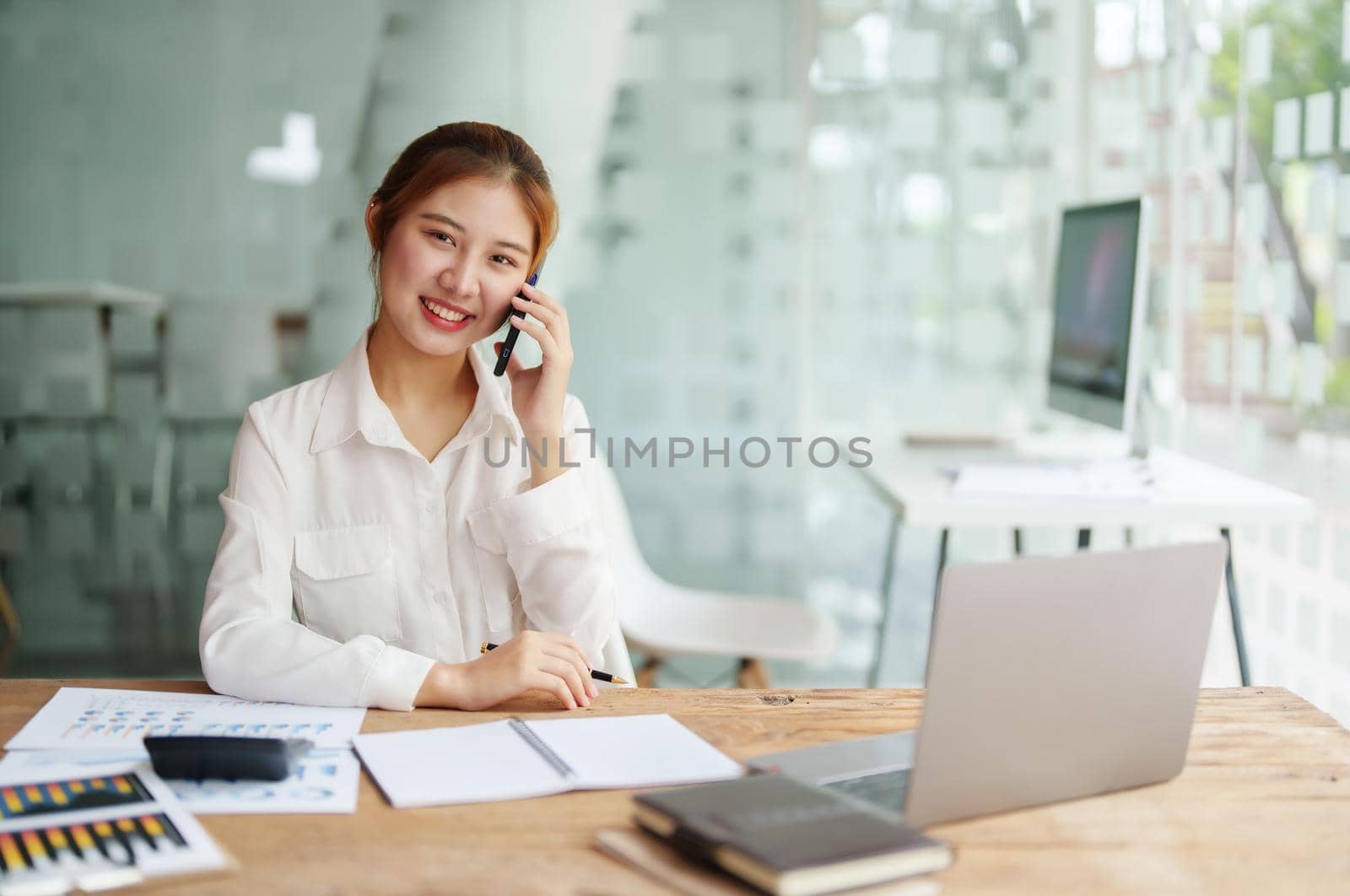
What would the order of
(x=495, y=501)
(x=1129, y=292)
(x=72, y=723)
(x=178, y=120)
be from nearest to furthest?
(x=72, y=723) < (x=495, y=501) < (x=1129, y=292) < (x=178, y=120)

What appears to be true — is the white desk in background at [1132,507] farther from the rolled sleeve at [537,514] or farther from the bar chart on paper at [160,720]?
the bar chart on paper at [160,720]

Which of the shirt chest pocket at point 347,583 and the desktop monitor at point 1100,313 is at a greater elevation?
the desktop monitor at point 1100,313

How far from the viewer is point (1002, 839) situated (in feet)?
3.29

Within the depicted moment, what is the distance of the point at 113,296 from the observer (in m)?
3.56

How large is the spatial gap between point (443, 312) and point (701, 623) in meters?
1.38

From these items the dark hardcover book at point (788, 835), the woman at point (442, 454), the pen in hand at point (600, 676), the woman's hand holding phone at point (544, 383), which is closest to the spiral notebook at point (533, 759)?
the dark hardcover book at point (788, 835)

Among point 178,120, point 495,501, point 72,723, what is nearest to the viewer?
point 72,723

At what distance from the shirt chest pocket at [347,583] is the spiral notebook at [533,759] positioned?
0.45 meters

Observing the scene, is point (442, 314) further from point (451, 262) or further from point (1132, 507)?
point (1132, 507)

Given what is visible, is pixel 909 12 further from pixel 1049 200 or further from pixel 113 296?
pixel 113 296

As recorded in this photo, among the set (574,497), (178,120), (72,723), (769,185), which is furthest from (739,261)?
(72,723)

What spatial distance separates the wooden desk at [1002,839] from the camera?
0.93m

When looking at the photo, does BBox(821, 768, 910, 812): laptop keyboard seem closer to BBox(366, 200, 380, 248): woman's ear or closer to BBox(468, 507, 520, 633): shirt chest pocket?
BBox(468, 507, 520, 633): shirt chest pocket

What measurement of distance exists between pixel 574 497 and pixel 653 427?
2038mm
